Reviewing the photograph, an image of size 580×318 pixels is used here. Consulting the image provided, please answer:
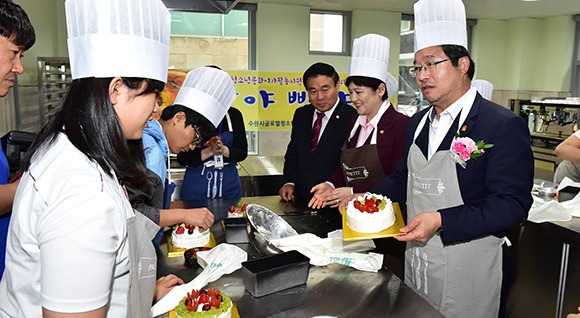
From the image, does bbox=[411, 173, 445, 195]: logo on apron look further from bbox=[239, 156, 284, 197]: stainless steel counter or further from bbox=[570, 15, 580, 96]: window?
bbox=[570, 15, 580, 96]: window

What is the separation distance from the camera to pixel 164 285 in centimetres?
126

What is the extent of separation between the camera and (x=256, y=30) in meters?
5.08

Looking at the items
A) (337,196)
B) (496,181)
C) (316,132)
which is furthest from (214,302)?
(316,132)

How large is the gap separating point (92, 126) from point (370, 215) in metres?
1.10

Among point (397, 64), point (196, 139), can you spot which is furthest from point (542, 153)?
point (196, 139)

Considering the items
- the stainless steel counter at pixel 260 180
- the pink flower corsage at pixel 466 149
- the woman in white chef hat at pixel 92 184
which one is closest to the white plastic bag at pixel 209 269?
the woman in white chef hat at pixel 92 184

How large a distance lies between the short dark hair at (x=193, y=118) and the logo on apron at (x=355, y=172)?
0.80 metres

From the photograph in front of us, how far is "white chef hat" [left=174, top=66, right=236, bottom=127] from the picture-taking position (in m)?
1.84

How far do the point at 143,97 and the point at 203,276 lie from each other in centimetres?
74

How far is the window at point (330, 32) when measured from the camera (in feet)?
17.8

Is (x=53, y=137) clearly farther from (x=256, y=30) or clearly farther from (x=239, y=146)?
(x=256, y=30)

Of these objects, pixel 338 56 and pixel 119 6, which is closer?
pixel 119 6

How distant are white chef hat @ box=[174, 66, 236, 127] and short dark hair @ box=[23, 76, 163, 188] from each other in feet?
3.54

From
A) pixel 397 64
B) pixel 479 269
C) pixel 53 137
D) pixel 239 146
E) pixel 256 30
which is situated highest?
pixel 256 30
